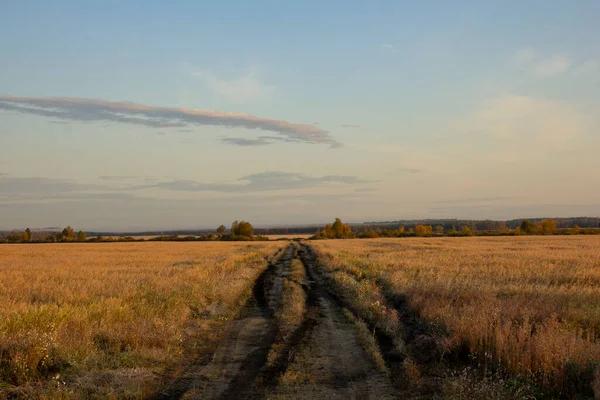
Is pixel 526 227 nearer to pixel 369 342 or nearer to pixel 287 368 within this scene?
pixel 369 342

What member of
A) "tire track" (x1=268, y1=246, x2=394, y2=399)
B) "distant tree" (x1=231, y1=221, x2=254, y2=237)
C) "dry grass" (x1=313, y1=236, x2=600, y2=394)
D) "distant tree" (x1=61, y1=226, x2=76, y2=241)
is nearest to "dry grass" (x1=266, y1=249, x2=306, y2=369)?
"tire track" (x1=268, y1=246, x2=394, y2=399)

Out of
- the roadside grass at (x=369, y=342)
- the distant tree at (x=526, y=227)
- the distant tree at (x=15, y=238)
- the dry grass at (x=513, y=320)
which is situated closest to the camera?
the dry grass at (x=513, y=320)

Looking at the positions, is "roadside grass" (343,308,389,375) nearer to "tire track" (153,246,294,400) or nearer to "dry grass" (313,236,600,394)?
"dry grass" (313,236,600,394)

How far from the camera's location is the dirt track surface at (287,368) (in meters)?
7.62

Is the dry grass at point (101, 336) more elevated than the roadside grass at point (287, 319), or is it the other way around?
the dry grass at point (101, 336)

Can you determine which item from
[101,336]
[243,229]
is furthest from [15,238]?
[101,336]

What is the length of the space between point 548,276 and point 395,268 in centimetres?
836

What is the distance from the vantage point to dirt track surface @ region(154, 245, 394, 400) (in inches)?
300

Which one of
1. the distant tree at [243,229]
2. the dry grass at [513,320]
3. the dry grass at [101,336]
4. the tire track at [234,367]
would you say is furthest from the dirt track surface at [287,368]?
the distant tree at [243,229]

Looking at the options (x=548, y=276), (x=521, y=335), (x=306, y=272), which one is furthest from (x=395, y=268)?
(x=521, y=335)

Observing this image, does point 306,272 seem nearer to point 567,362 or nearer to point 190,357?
point 190,357

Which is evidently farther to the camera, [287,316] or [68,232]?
[68,232]

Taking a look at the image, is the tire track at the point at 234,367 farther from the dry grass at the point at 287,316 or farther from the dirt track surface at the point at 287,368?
the dry grass at the point at 287,316

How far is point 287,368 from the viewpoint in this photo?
878 cm
